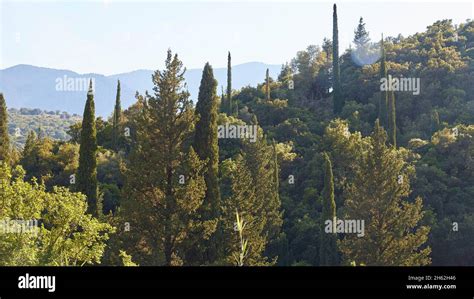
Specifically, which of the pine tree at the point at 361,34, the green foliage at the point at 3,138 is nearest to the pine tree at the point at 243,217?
the green foliage at the point at 3,138

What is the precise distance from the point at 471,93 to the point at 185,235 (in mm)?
44216

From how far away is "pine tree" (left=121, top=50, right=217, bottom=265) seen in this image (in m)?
24.1

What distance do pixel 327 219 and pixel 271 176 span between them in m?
6.98

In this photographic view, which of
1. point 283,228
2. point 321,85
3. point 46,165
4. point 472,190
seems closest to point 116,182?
point 46,165

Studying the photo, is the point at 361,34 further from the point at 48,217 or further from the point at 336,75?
the point at 48,217

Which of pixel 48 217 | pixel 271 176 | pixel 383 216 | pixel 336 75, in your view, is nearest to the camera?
pixel 48 217

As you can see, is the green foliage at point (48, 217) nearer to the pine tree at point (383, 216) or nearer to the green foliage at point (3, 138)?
the pine tree at point (383, 216)

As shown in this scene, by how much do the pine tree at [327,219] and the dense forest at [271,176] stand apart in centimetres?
11

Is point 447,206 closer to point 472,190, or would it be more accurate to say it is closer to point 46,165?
point 472,190

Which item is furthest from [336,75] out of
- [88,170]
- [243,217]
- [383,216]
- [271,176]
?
[88,170]

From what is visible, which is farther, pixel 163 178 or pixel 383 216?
pixel 383 216

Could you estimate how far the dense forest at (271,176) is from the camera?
946 inches

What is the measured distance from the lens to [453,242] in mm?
34906

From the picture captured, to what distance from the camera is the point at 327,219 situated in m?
35.4
